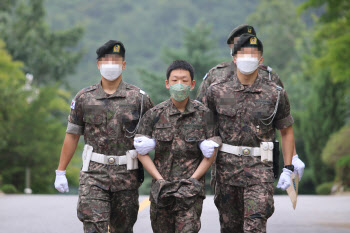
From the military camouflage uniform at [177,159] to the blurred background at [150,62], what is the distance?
575 inches

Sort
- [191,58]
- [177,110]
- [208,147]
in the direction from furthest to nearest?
[191,58], [177,110], [208,147]

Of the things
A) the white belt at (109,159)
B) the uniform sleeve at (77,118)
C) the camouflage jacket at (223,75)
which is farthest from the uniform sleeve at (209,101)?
the uniform sleeve at (77,118)

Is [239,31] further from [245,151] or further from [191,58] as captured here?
[191,58]

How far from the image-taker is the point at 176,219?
7.74 m

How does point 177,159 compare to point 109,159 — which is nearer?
point 177,159

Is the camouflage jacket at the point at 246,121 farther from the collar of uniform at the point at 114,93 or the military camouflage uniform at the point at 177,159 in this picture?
the collar of uniform at the point at 114,93

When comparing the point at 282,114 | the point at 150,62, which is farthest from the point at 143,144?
the point at 150,62

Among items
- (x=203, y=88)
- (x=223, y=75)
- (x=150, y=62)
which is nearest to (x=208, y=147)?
(x=203, y=88)

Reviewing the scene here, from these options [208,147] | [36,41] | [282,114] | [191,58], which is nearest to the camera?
[208,147]

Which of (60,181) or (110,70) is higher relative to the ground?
(110,70)

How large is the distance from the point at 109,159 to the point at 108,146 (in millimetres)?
129

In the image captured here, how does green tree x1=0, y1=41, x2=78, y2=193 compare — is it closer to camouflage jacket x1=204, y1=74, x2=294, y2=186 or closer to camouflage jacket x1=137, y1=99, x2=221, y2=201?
camouflage jacket x1=204, y1=74, x2=294, y2=186

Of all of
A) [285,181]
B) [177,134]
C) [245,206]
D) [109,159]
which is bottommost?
[245,206]

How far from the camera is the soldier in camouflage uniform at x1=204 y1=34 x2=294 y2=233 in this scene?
813cm
